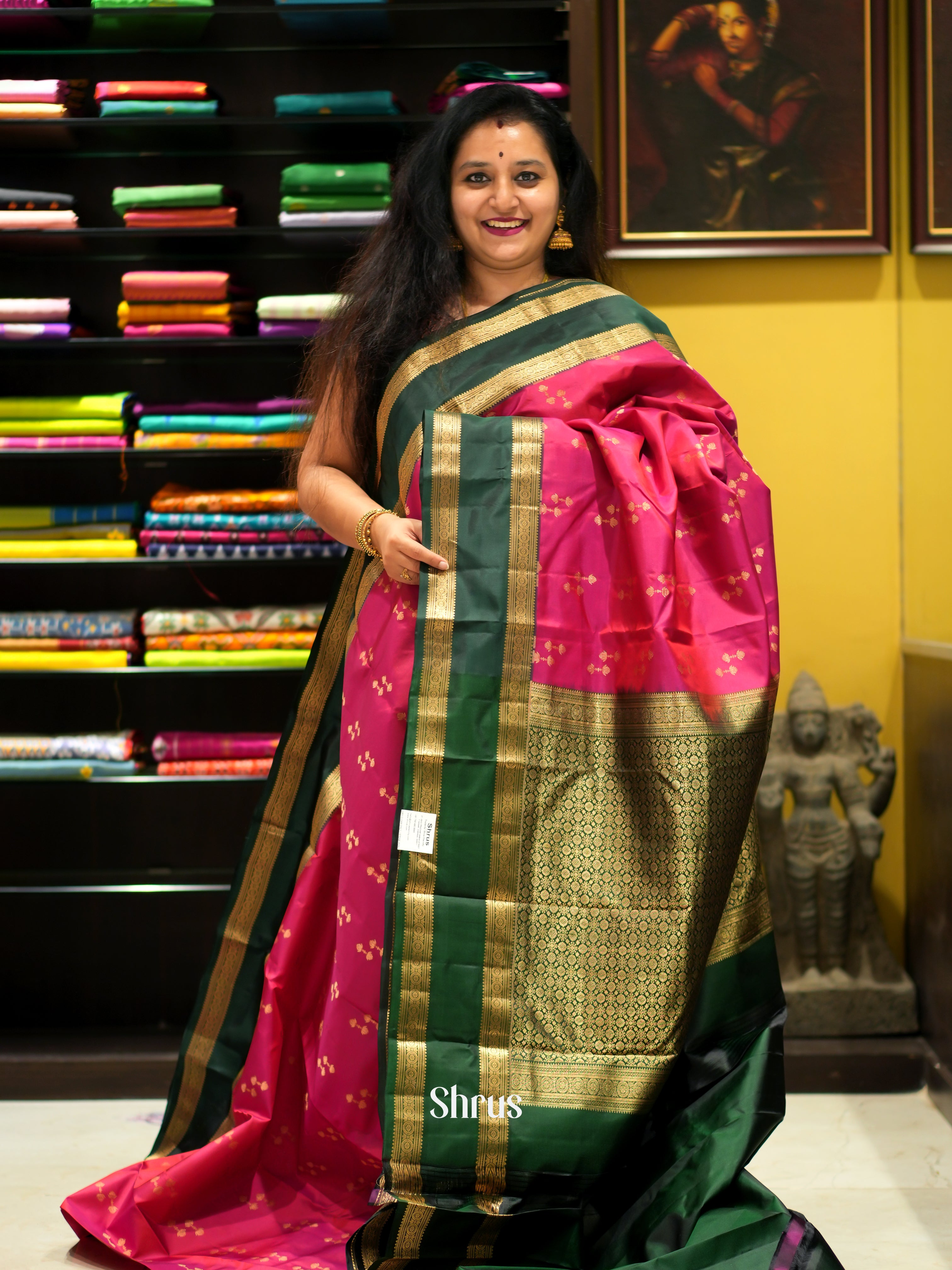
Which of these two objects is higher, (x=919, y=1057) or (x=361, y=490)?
(x=361, y=490)

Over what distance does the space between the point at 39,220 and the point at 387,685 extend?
147 centimetres

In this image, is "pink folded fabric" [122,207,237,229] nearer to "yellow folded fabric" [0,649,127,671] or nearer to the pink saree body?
"yellow folded fabric" [0,649,127,671]

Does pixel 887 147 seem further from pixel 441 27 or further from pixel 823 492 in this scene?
pixel 441 27

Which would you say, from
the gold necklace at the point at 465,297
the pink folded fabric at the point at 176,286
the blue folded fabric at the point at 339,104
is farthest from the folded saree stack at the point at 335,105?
the gold necklace at the point at 465,297

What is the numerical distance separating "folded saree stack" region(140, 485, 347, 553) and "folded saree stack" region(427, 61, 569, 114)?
0.84 metres

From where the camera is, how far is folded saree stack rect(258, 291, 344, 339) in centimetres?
248

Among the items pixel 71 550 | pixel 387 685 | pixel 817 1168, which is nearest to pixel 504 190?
pixel 387 685

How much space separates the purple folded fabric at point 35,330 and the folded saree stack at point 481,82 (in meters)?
0.89

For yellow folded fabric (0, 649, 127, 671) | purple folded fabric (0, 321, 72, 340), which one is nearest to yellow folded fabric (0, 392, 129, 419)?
purple folded fabric (0, 321, 72, 340)

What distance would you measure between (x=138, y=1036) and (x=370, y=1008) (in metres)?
1.22

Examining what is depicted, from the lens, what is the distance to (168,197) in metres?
2.48

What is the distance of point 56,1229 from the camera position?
189cm

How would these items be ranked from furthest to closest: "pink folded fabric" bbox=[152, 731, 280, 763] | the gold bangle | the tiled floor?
"pink folded fabric" bbox=[152, 731, 280, 763]
the tiled floor
the gold bangle

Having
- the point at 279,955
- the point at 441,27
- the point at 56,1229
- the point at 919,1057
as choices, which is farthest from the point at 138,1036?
the point at 441,27
